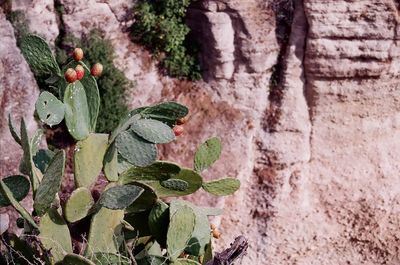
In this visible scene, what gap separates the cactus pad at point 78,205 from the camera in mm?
2906

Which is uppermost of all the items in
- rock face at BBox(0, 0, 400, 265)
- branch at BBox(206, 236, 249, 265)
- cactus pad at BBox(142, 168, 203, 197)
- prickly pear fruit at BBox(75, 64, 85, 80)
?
prickly pear fruit at BBox(75, 64, 85, 80)

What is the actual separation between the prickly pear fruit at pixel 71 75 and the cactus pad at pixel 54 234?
0.53m

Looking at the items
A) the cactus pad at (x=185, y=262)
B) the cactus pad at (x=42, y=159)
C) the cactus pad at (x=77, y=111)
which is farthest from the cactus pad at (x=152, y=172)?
the cactus pad at (x=42, y=159)

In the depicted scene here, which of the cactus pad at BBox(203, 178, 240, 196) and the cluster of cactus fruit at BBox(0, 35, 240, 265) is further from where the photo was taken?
the cactus pad at BBox(203, 178, 240, 196)

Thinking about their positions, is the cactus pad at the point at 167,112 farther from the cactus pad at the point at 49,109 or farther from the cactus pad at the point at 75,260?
the cactus pad at the point at 75,260

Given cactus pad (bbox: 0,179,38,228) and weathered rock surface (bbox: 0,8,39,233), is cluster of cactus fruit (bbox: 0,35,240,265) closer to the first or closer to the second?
cactus pad (bbox: 0,179,38,228)

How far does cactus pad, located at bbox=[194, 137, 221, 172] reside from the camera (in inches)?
132

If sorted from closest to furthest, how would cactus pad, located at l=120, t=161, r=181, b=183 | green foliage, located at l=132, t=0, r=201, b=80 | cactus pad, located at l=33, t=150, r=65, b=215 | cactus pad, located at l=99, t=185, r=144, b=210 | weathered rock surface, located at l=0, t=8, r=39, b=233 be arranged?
cactus pad, located at l=33, t=150, r=65, b=215 → cactus pad, located at l=99, t=185, r=144, b=210 → cactus pad, located at l=120, t=161, r=181, b=183 → weathered rock surface, located at l=0, t=8, r=39, b=233 → green foliage, located at l=132, t=0, r=201, b=80

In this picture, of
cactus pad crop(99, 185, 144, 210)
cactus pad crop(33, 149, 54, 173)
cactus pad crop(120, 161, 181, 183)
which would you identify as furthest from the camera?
cactus pad crop(33, 149, 54, 173)

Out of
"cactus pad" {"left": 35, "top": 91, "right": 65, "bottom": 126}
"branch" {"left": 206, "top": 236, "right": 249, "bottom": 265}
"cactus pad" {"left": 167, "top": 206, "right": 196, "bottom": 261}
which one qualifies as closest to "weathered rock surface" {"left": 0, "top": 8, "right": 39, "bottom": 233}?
"cactus pad" {"left": 35, "top": 91, "right": 65, "bottom": 126}

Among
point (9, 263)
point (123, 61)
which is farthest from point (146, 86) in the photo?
point (9, 263)

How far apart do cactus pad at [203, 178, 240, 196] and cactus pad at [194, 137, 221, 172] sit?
9 centimetres

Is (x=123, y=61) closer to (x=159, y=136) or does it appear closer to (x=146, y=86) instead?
(x=146, y=86)

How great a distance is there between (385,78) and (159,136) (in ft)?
16.2
